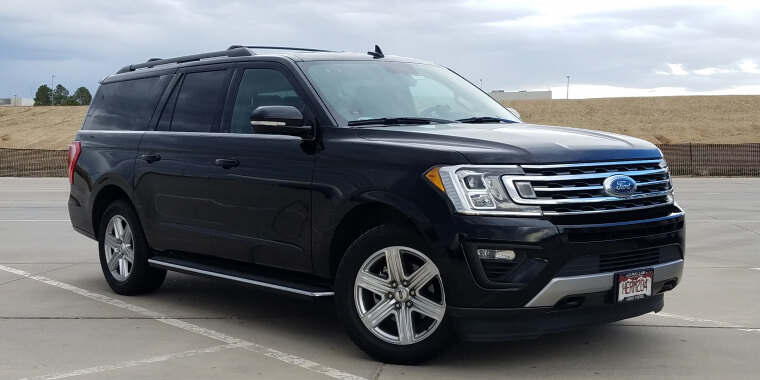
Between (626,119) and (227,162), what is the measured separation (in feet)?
200

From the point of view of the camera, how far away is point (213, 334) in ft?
22.6

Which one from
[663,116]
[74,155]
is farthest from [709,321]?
[663,116]

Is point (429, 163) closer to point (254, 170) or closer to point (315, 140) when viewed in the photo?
point (315, 140)

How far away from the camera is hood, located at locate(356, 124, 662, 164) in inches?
217

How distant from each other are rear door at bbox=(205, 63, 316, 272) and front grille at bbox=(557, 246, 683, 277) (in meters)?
1.75

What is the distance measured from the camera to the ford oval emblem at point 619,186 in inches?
222

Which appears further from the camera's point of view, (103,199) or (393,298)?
(103,199)

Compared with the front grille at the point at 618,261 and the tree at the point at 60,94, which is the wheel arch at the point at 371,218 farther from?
the tree at the point at 60,94

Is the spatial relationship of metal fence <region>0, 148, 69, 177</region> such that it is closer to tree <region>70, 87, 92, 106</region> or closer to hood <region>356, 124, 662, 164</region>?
hood <region>356, 124, 662, 164</region>

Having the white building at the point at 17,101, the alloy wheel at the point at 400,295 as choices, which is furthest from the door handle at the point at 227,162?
the white building at the point at 17,101

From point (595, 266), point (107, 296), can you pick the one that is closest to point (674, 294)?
point (595, 266)

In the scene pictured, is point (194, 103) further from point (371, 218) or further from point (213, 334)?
point (371, 218)

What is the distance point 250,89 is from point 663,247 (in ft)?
10.1

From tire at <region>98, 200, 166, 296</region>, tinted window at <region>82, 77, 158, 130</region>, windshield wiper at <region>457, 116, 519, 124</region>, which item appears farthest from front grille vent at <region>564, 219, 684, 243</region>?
tinted window at <region>82, 77, 158, 130</region>
